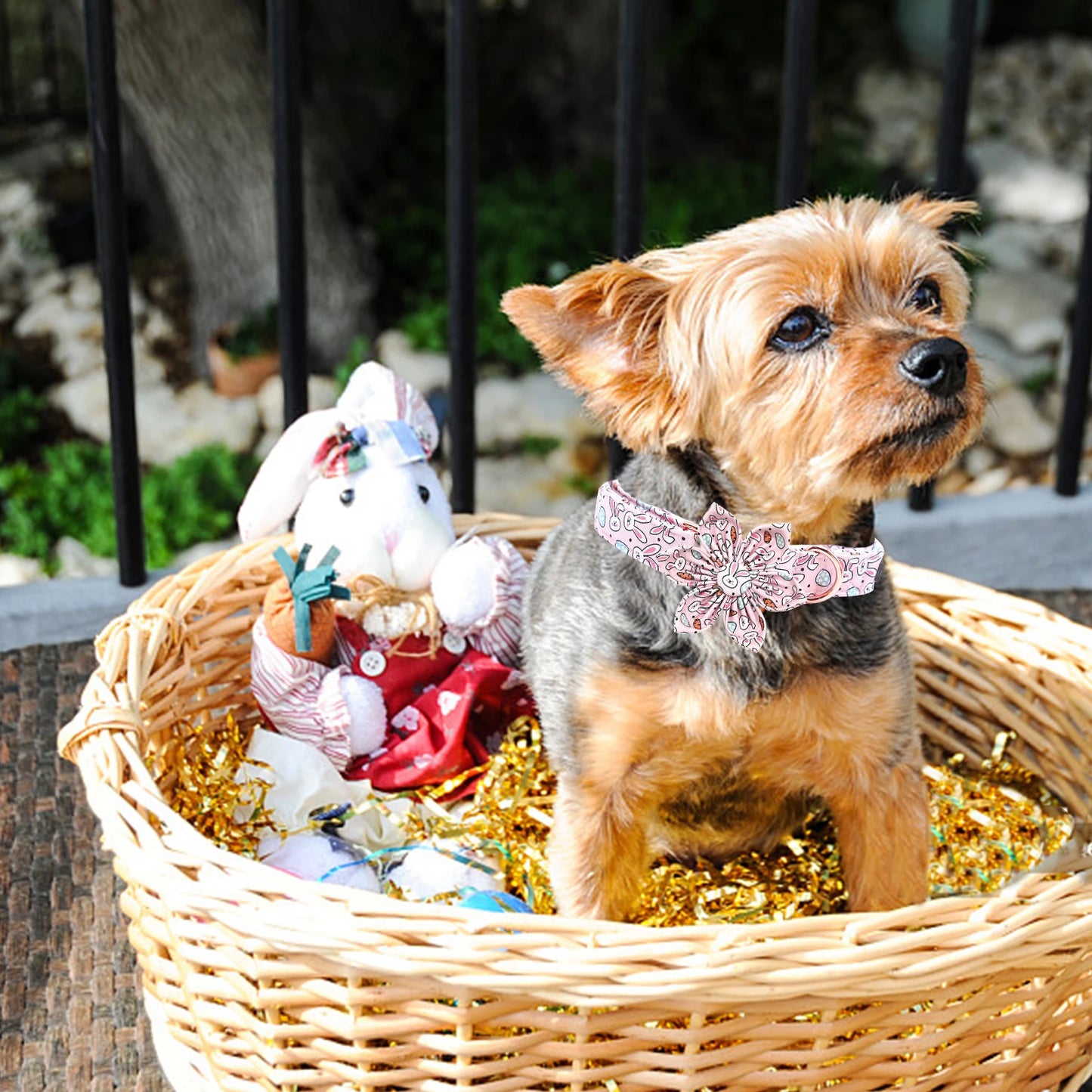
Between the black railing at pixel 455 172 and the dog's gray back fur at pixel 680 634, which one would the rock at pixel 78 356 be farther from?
the dog's gray back fur at pixel 680 634

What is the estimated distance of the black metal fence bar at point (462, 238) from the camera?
10.5ft

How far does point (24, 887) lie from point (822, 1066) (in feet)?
4.83

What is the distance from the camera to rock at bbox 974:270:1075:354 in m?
5.55

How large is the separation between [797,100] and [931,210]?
45.7 inches

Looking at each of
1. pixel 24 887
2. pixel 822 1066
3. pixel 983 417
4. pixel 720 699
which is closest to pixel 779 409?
pixel 983 417

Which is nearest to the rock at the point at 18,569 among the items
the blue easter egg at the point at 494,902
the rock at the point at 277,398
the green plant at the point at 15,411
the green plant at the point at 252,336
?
the green plant at the point at 15,411

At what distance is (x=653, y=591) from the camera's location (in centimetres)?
221

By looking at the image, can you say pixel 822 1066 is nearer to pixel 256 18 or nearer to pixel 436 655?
pixel 436 655

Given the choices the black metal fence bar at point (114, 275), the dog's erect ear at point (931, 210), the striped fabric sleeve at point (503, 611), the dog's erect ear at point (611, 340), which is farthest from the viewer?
the black metal fence bar at point (114, 275)

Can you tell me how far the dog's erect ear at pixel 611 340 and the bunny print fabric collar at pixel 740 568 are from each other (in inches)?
5.4

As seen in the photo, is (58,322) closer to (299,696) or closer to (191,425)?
(191,425)

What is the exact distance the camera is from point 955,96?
11.2 ft

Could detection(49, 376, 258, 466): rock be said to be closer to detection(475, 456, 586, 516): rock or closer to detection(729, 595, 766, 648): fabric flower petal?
detection(475, 456, 586, 516): rock

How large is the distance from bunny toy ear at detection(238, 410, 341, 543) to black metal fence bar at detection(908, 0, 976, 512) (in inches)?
53.9
